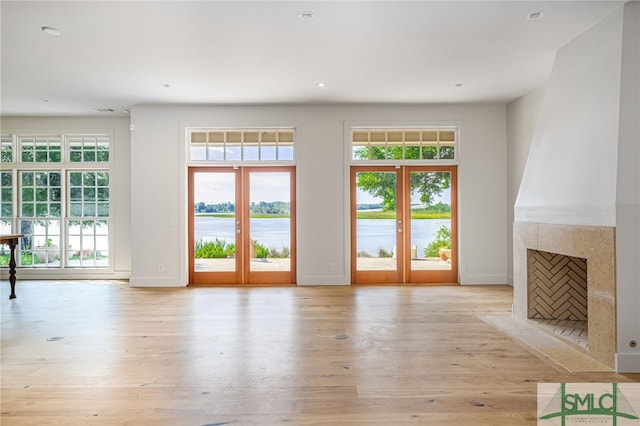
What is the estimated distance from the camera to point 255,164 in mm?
6266

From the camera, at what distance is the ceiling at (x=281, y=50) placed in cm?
323

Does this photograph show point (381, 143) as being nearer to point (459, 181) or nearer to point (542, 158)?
point (459, 181)

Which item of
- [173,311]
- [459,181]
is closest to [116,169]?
[173,311]

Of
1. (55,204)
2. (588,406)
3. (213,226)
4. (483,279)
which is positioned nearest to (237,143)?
(213,226)

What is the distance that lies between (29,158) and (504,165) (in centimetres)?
856

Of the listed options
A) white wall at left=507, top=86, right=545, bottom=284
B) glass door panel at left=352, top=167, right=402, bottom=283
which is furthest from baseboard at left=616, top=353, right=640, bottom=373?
glass door panel at left=352, top=167, right=402, bottom=283

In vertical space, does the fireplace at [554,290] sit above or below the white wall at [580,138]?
below

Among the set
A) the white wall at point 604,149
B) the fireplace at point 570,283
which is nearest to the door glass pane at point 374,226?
A: the fireplace at point 570,283

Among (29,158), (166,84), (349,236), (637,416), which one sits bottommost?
(637,416)

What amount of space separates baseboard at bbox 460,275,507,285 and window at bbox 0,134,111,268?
6401mm

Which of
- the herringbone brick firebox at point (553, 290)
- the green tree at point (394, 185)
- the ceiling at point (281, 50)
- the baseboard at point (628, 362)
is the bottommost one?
the baseboard at point (628, 362)

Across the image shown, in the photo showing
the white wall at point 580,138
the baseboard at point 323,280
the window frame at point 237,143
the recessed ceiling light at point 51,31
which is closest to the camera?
the white wall at point 580,138

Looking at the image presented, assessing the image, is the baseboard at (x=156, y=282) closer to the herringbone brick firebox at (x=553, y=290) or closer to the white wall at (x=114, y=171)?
the white wall at (x=114, y=171)

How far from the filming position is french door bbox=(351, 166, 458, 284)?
20.6 ft
